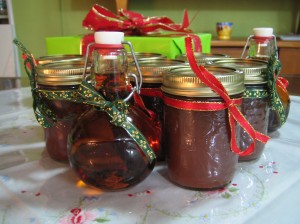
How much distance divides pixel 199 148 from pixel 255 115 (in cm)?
13

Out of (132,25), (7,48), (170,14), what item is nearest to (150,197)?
(132,25)

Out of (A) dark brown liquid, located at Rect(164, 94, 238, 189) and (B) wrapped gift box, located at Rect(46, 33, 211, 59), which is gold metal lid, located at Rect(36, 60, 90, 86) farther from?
(B) wrapped gift box, located at Rect(46, 33, 211, 59)

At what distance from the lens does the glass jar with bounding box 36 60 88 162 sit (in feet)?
1.50

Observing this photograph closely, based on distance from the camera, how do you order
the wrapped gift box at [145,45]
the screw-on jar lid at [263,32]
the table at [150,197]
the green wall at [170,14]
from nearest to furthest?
the table at [150,197], the screw-on jar lid at [263,32], the wrapped gift box at [145,45], the green wall at [170,14]

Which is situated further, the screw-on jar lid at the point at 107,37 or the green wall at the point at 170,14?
the green wall at the point at 170,14

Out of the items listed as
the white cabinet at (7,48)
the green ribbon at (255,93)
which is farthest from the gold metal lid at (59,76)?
the white cabinet at (7,48)

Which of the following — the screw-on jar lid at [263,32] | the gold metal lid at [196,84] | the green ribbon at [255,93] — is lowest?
the green ribbon at [255,93]

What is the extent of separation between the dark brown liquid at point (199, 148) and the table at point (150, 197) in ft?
0.05

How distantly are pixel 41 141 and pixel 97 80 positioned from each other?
0.83 ft

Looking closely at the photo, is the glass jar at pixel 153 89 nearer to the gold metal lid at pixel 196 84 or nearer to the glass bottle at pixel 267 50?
the gold metal lid at pixel 196 84

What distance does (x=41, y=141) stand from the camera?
1.96ft

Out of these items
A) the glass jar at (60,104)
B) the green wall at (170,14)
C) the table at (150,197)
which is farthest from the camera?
the green wall at (170,14)

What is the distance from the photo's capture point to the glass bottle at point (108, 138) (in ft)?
1.25

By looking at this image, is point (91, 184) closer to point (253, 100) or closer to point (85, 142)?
point (85, 142)
